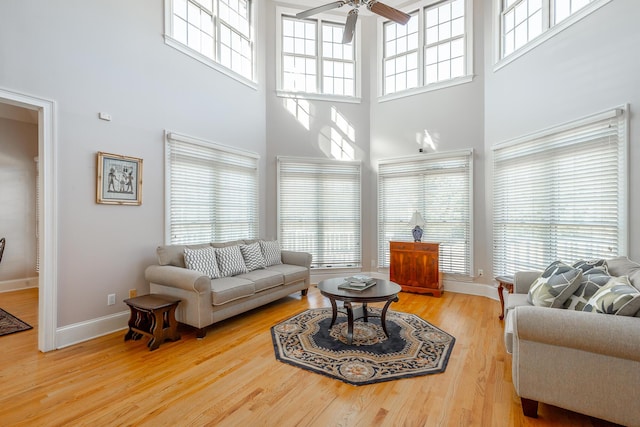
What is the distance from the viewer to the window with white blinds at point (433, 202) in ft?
16.8

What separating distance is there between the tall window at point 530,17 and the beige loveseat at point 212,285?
4.61 m

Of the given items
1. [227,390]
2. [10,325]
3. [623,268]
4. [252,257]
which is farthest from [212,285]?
[623,268]

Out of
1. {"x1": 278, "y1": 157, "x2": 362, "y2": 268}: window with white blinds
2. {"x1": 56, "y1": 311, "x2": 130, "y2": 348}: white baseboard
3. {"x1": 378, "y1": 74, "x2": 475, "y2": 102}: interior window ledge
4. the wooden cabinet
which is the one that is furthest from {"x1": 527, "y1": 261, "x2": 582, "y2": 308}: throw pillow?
{"x1": 56, "y1": 311, "x2": 130, "y2": 348}: white baseboard

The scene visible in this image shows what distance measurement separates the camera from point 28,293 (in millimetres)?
5000

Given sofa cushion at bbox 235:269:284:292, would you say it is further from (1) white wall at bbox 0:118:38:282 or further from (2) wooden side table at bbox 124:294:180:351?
(1) white wall at bbox 0:118:38:282

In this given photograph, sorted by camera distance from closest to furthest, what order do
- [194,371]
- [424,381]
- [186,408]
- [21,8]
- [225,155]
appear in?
[186,408], [424,381], [194,371], [21,8], [225,155]

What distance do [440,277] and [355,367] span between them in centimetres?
284

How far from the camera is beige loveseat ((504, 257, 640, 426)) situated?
173 cm

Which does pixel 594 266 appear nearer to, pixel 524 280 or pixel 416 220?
pixel 524 280

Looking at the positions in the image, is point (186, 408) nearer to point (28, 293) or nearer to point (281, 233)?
point (281, 233)

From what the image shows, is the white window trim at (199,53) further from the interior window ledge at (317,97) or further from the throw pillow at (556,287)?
the throw pillow at (556,287)

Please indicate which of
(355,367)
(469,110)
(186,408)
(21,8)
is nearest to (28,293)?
(21,8)

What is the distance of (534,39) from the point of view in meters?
4.08

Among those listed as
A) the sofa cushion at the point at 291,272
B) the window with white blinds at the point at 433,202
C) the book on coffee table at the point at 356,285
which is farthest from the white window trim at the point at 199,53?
the book on coffee table at the point at 356,285
